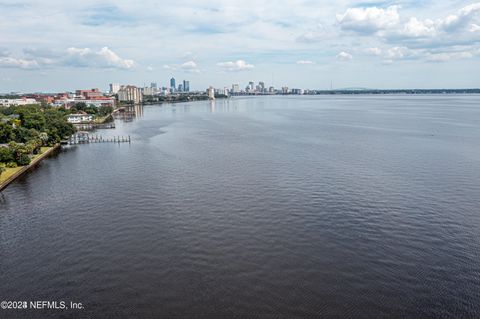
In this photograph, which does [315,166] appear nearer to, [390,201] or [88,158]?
[390,201]

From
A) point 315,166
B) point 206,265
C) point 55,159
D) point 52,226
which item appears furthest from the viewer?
point 55,159

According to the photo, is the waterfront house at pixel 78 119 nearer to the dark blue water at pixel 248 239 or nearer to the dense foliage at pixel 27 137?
the dense foliage at pixel 27 137

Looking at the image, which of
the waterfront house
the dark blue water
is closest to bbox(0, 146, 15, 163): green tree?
the dark blue water

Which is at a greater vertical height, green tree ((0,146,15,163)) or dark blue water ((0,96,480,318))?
green tree ((0,146,15,163))

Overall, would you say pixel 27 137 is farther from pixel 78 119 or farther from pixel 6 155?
pixel 78 119

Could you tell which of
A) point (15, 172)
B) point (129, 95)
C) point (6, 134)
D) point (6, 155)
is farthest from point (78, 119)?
point (129, 95)

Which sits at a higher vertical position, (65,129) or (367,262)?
(65,129)

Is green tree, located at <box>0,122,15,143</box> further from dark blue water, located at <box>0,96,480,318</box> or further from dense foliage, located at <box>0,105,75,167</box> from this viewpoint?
dark blue water, located at <box>0,96,480,318</box>

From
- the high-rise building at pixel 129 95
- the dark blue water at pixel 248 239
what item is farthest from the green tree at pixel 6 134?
the high-rise building at pixel 129 95

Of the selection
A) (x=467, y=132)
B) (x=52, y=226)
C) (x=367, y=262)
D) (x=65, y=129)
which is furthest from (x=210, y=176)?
(x=467, y=132)
